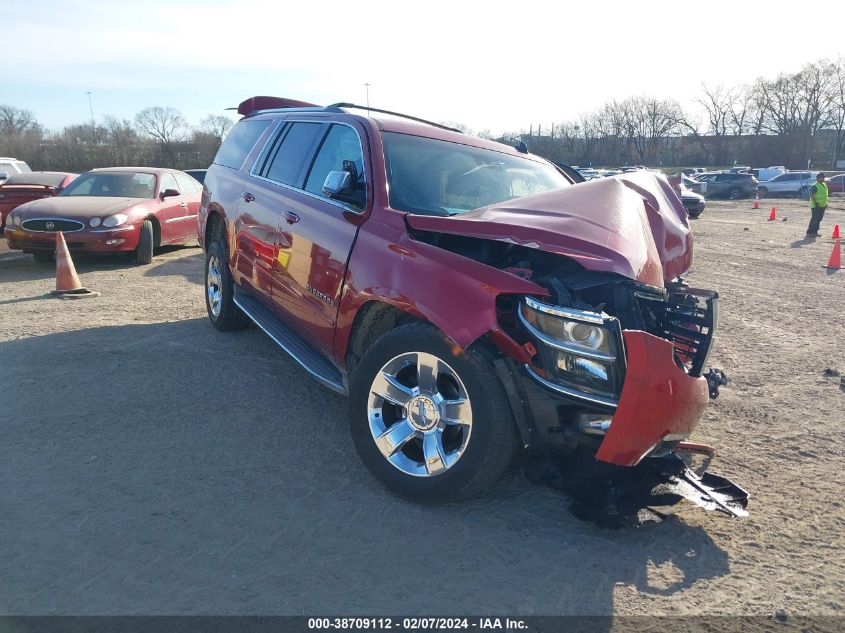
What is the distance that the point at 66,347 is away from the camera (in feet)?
18.7

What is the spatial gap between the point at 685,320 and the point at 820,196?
16911 millimetres

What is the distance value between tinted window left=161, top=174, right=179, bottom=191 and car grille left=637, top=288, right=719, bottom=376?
9791 mm

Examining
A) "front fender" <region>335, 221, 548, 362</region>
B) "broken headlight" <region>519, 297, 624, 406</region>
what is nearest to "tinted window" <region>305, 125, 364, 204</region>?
"front fender" <region>335, 221, 548, 362</region>

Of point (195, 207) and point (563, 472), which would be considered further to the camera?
point (195, 207)

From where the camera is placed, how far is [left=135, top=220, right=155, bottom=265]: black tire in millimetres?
9961

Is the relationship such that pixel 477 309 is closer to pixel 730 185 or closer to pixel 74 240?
pixel 74 240

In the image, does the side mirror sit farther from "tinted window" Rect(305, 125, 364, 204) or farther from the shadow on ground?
the shadow on ground

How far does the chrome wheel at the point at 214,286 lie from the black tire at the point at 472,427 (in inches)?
126

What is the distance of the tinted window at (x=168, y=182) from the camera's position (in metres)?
11.1

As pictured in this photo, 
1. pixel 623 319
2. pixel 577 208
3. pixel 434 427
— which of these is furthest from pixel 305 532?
pixel 577 208

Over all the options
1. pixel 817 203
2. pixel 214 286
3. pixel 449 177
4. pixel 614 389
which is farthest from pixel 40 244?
pixel 817 203

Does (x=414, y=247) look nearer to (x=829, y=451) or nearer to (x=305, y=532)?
(x=305, y=532)

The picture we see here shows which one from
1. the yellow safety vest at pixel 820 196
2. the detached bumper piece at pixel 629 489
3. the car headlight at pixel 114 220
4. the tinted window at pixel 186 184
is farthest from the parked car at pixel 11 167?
the yellow safety vest at pixel 820 196

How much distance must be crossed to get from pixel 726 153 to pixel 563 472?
307 ft
